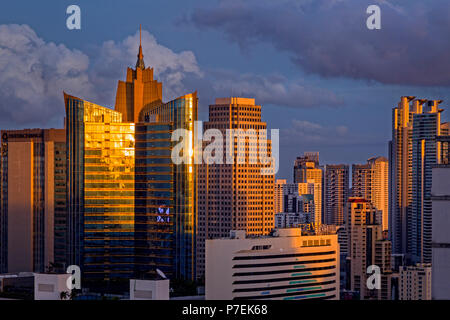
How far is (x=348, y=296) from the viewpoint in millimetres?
36594

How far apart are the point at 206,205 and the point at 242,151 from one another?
3.34 m

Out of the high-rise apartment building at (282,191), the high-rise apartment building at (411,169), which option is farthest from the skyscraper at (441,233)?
the high-rise apartment building at (282,191)

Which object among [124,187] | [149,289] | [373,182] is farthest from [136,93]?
[373,182]

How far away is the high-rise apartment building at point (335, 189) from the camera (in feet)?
199

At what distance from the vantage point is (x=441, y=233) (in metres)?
15.2

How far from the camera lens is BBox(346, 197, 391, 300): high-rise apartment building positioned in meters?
39.8

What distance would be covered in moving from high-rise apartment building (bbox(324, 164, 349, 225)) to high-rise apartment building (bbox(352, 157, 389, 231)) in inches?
29.1

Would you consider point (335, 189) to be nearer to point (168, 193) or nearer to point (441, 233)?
point (168, 193)

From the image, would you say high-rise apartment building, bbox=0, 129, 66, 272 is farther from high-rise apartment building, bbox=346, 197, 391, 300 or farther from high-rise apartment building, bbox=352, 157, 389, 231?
high-rise apartment building, bbox=352, 157, 389, 231

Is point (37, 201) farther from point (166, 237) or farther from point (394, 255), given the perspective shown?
point (394, 255)

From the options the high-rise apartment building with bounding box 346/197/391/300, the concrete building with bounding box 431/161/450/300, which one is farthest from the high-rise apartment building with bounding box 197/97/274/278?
the concrete building with bounding box 431/161/450/300

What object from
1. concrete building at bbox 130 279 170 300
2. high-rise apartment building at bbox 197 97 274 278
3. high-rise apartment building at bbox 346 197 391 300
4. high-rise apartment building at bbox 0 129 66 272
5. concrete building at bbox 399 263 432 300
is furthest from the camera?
high-rise apartment building at bbox 197 97 274 278

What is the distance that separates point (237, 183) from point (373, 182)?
2314 cm
